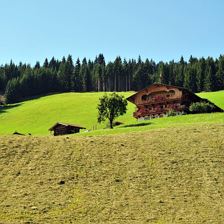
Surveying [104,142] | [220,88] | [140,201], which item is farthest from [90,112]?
[140,201]

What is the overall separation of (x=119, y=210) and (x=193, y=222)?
451cm

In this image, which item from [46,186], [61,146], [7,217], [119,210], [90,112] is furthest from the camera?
[90,112]

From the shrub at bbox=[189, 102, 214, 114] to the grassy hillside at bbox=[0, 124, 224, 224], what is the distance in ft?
123

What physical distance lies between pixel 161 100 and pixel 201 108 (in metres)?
11.5

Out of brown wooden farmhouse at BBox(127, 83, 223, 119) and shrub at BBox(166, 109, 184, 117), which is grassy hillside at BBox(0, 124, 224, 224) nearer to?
shrub at BBox(166, 109, 184, 117)

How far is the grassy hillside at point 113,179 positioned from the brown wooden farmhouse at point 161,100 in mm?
45046

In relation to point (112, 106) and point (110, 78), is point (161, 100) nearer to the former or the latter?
point (112, 106)

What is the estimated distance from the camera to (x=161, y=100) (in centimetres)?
9425

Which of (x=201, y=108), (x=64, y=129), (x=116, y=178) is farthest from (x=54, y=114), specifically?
(x=116, y=178)

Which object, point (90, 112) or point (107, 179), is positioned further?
point (90, 112)

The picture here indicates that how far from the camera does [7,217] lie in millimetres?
25719

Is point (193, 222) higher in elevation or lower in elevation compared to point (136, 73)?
lower

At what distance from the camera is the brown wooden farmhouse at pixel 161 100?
91.8m

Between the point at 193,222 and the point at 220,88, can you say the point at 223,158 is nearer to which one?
the point at 193,222
